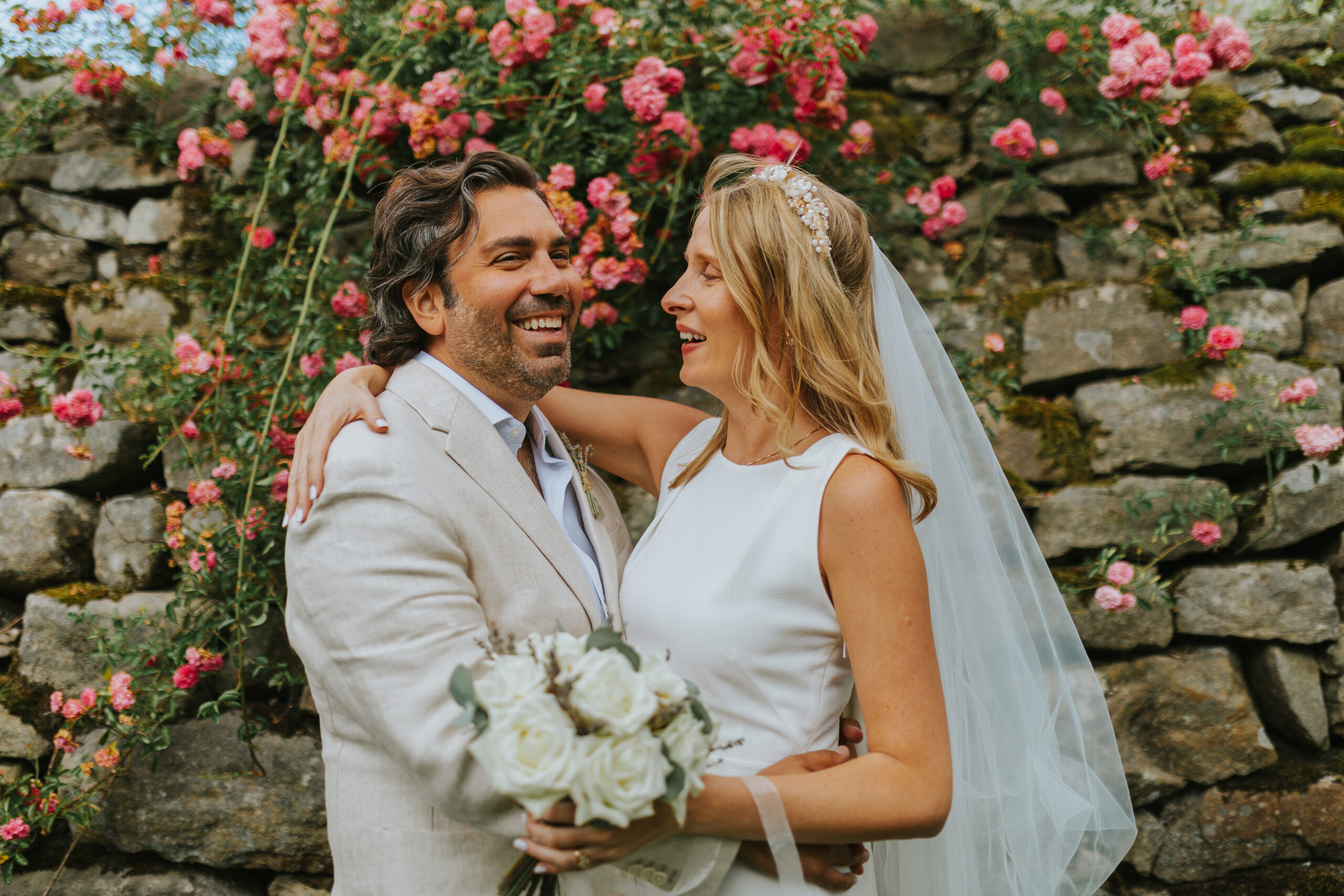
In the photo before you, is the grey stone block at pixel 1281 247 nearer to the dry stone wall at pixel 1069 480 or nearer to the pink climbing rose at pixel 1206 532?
the dry stone wall at pixel 1069 480

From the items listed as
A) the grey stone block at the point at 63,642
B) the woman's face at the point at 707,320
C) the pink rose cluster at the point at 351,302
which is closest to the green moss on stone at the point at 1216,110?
the woman's face at the point at 707,320

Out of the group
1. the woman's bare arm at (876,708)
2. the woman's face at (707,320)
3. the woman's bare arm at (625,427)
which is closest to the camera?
the woman's bare arm at (876,708)

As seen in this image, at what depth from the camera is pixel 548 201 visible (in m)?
2.80

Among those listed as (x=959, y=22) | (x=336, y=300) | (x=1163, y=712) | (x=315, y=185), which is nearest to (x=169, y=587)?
(x=336, y=300)

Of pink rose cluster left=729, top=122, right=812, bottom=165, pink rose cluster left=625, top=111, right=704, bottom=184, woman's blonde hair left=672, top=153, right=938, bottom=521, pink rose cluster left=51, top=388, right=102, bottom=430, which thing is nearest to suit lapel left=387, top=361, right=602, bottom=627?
woman's blonde hair left=672, top=153, right=938, bottom=521

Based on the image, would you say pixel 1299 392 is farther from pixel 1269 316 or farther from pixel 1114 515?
pixel 1114 515

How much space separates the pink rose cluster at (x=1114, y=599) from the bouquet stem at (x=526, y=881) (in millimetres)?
2062

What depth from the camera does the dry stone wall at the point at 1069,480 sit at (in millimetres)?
2820

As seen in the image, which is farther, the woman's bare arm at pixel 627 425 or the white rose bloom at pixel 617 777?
the woman's bare arm at pixel 627 425

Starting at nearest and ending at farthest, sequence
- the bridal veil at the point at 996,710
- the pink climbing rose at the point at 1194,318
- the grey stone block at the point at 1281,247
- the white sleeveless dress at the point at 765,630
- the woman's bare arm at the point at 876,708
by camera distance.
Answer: the woman's bare arm at the point at 876,708, the white sleeveless dress at the point at 765,630, the bridal veil at the point at 996,710, the pink climbing rose at the point at 1194,318, the grey stone block at the point at 1281,247

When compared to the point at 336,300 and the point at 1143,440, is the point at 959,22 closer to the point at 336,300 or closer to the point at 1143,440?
the point at 1143,440

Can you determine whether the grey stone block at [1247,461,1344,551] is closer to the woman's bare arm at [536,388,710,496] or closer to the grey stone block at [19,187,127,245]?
the woman's bare arm at [536,388,710,496]

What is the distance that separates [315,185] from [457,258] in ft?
3.98

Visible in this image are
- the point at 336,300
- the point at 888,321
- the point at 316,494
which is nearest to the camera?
the point at 316,494
